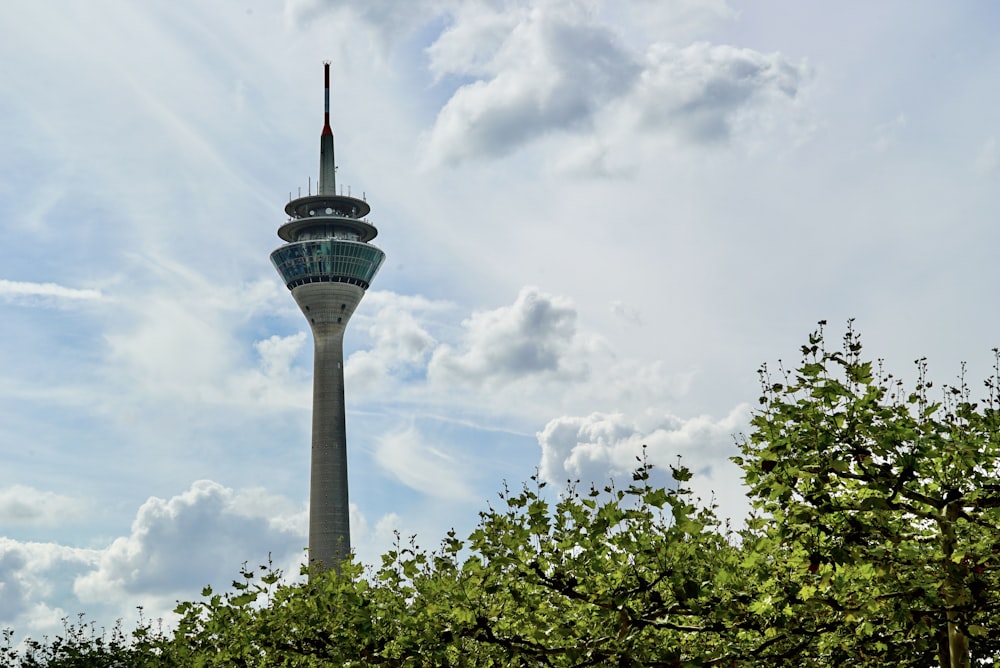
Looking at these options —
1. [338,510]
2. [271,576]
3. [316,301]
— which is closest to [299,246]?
[316,301]

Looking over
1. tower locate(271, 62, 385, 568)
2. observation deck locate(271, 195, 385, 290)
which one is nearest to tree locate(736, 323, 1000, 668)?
tower locate(271, 62, 385, 568)

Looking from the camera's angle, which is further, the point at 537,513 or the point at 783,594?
the point at 537,513

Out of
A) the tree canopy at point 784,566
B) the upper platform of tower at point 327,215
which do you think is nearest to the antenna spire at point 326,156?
the upper platform of tower at point 327,215

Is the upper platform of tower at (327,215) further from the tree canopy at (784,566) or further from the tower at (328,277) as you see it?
the tree canopy at (784,566)

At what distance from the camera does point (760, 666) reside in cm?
1798

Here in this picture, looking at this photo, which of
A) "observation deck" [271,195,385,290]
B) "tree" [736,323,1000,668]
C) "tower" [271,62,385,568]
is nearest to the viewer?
"tree" [736,323,1000,668]

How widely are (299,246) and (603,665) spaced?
130m

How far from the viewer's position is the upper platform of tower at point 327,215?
14375 cm

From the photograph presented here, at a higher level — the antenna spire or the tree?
the antenna spire

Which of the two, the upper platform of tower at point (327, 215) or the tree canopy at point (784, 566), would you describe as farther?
the upper platform of tower at point (327, 215)

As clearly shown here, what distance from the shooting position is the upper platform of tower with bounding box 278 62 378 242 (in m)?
144

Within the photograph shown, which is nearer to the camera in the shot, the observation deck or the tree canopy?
the tree canopy

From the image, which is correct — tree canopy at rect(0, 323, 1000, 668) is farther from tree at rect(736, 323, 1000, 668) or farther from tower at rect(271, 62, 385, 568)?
tower at rect(271, 62, 385, 568)

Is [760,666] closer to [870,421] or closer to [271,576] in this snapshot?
[870,421]
